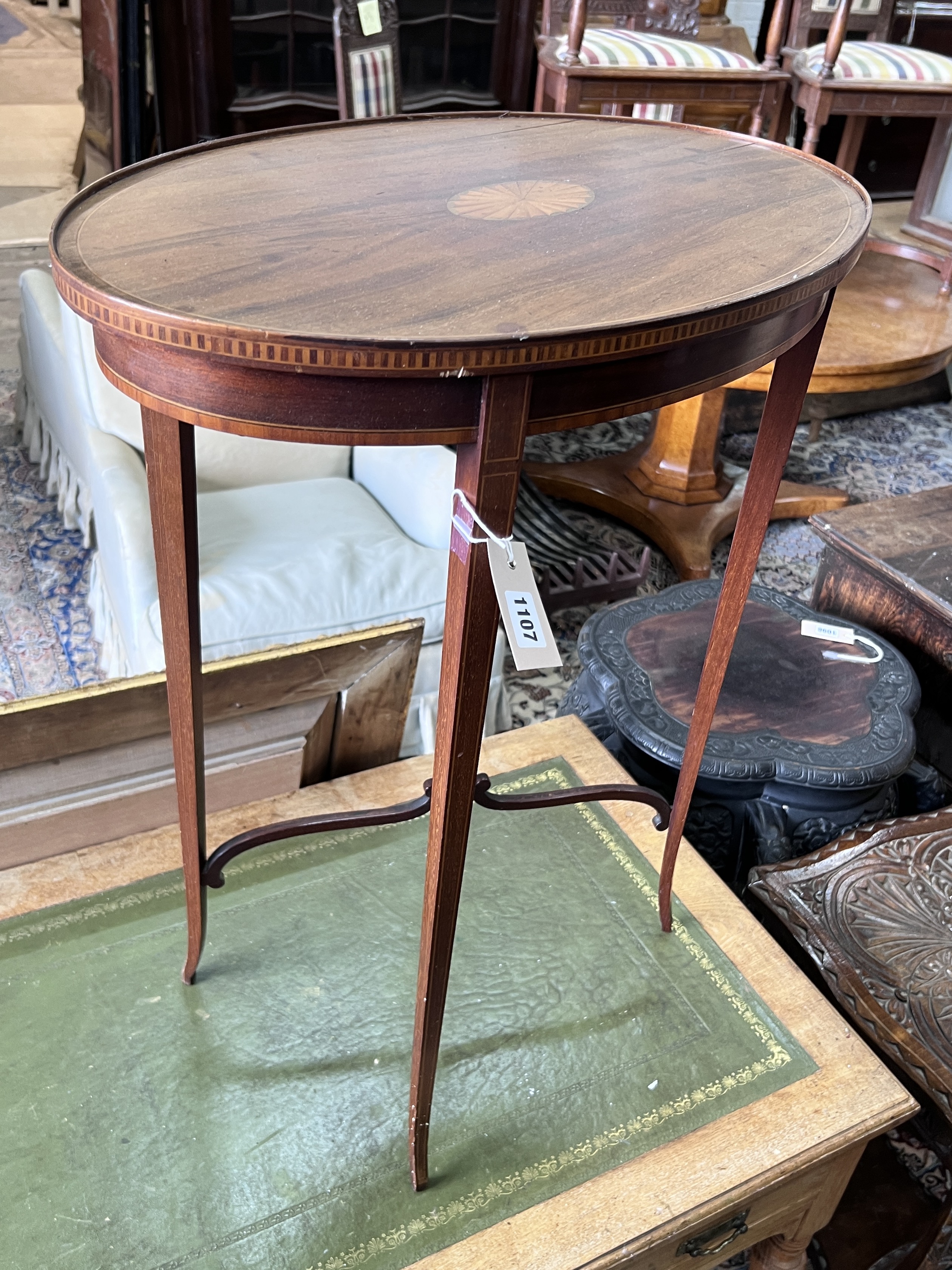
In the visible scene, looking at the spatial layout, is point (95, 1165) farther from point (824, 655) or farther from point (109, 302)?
point (824, 655)

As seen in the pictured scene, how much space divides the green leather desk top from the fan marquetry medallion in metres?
0.76

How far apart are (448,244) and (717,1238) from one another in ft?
3.00

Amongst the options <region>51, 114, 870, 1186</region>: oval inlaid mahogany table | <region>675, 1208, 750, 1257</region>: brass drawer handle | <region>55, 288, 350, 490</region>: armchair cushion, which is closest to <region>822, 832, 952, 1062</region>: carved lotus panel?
<region>675, 1208, 750, 1257</region>: brass drawer handle

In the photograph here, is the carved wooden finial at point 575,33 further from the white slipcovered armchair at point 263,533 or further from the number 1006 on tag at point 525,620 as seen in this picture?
the number 1006 on tag at point 525,620

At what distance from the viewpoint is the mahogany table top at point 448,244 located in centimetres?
58

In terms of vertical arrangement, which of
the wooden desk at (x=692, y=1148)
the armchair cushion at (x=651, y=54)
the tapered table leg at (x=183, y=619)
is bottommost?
the wooden desk at (x=692, y=1148)

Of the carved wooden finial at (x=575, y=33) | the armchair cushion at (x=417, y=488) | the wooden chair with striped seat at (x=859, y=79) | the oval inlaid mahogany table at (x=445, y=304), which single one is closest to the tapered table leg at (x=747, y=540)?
the oval inlaid mahogany table at (x=445, y=304)

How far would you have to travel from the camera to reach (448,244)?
72cm

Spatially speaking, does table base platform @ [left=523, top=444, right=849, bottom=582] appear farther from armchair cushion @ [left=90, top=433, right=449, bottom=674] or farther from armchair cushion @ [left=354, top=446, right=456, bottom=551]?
armchair cushion @ [left=90, top=433, right=449, bottom=674]

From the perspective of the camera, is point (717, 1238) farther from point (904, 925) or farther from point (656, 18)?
point (656, 18)

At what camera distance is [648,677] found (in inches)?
60.2

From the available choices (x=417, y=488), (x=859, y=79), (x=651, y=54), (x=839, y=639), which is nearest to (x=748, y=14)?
(x=859, y=79)

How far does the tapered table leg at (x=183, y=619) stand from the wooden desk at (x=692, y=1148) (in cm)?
20

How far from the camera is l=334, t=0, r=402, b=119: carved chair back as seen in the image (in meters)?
2.36
